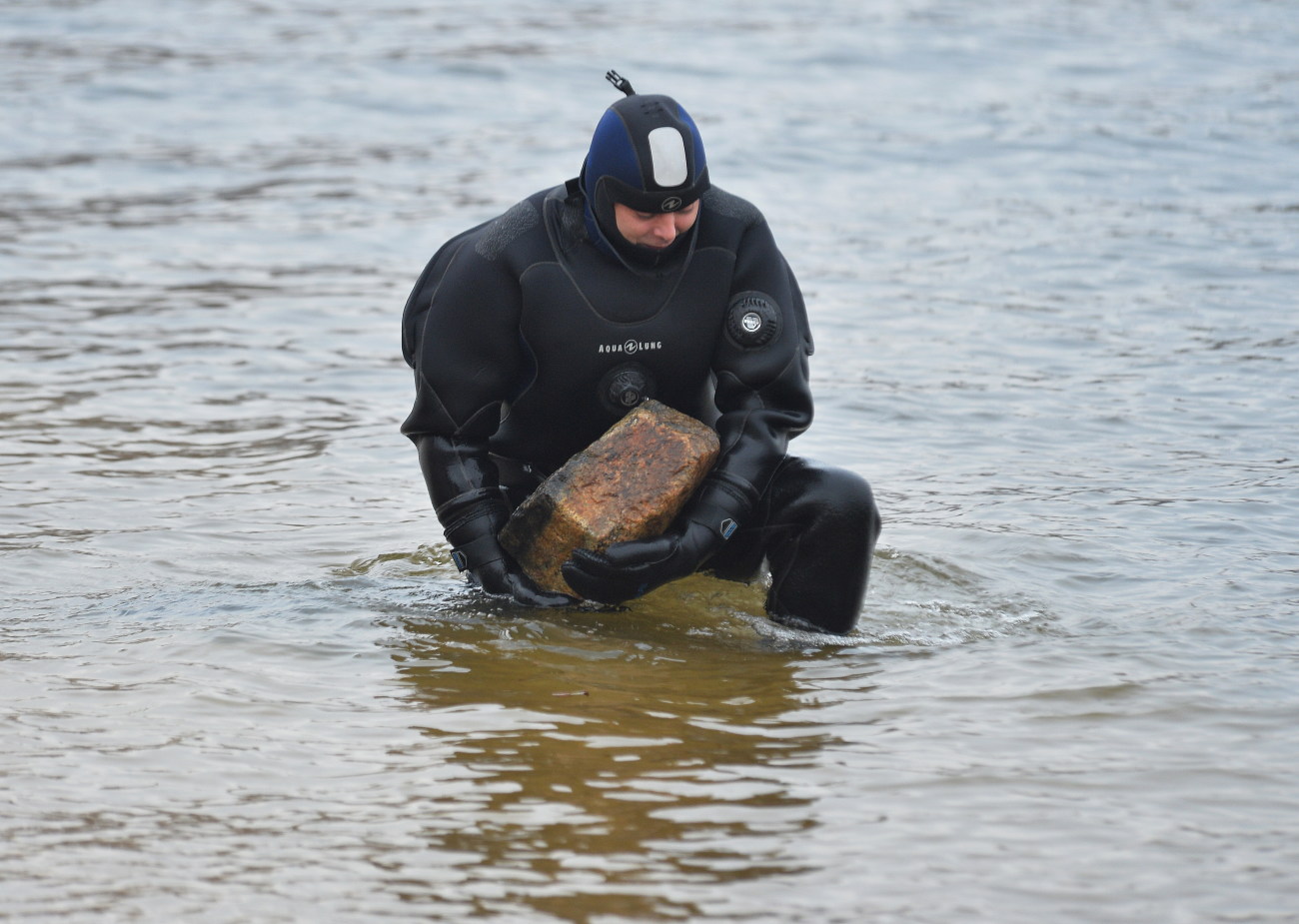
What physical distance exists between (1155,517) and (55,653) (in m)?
3.85

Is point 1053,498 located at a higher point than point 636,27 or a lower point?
lower

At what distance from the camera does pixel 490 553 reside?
4734mm

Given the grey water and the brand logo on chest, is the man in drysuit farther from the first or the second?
the grey water

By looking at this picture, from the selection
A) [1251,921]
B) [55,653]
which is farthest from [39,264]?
[1251,921]

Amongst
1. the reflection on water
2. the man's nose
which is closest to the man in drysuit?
the man's nose

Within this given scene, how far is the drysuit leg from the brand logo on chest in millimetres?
512

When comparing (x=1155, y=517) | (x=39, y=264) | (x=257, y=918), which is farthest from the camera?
(x=39, y=264)

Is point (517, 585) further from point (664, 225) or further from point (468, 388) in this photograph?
point (664, 225)

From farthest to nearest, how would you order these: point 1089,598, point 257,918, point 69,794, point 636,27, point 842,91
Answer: point 636,27, point 842,91, point 1089,598, point 69,794, point 257,918

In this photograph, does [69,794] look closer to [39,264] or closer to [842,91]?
[39,264]

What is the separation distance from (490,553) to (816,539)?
3.05 feet

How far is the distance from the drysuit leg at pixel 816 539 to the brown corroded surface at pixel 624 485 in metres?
0.26

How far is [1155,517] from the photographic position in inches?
242

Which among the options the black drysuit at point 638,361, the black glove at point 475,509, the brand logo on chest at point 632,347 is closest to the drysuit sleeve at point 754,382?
the black drysuit at point 638,361
